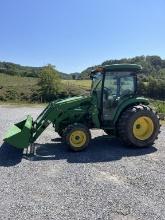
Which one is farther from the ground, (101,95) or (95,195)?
(101,95)

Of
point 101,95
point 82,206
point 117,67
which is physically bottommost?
point 82,206

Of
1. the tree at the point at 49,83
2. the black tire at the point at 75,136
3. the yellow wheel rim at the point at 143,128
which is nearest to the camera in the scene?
the black tire at the point at 75,136

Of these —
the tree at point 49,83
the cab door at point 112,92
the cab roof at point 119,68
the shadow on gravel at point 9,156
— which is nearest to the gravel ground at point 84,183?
the shadow on gravel at point 9,156

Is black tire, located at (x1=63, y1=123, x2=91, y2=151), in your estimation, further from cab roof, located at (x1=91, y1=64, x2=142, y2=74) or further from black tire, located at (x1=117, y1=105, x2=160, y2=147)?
cab roof, located at (x1=91, y1=64, x2=142, y2=74)

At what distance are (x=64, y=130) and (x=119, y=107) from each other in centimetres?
192

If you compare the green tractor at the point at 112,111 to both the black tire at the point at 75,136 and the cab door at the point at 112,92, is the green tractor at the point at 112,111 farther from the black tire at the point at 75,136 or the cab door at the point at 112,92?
the black tire at the point at 75,136

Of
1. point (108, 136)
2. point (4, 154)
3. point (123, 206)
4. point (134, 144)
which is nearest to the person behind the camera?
point (123, 206)

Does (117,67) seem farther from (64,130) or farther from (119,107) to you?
(64,130)

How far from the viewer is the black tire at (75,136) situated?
1052 centimetres

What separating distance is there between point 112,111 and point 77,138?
156 centimetres

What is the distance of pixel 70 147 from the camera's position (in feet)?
34.8

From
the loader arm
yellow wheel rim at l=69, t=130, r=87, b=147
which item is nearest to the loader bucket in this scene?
the loader arm

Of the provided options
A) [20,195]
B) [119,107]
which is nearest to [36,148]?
[119,107]

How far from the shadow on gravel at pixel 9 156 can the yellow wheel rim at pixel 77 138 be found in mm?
1515
